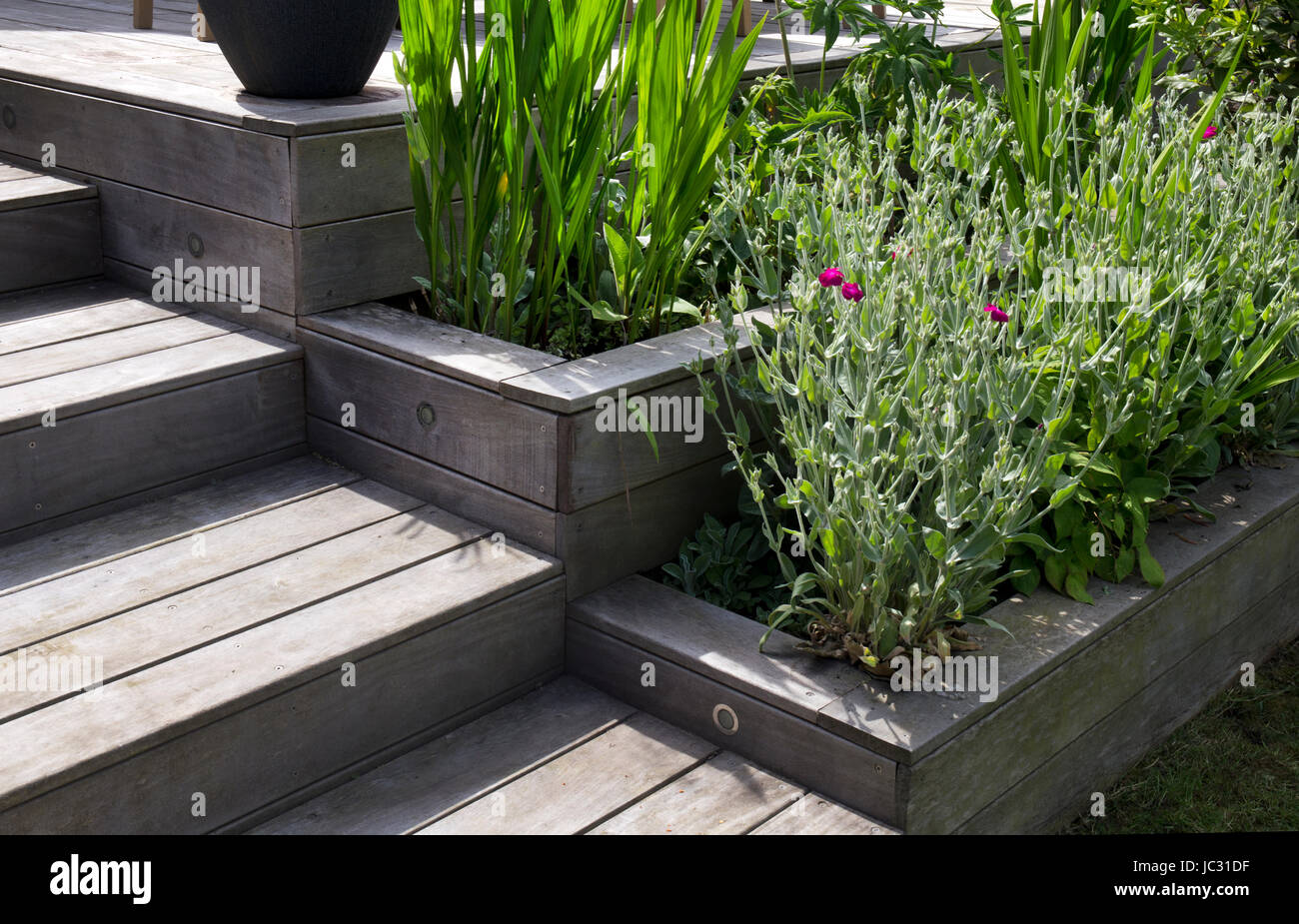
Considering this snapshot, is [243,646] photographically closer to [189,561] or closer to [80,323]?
[189,561]

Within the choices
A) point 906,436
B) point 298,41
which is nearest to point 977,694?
point 906,436

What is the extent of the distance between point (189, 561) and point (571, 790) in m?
0.75

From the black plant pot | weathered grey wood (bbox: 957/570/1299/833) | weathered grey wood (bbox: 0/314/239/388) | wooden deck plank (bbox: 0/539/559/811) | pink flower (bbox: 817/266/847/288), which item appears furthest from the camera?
the black plant pot

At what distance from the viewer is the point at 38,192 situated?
2.87 meters

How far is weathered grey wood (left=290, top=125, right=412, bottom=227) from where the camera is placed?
250 centimetres

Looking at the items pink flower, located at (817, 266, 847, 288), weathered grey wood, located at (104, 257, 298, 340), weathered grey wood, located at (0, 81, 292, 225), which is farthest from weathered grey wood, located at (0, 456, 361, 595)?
pink flower, located at (817, 266, 847, 288)

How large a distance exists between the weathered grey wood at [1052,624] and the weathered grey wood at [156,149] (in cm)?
141

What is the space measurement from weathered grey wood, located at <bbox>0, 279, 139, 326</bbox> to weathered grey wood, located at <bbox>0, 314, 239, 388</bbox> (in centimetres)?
20

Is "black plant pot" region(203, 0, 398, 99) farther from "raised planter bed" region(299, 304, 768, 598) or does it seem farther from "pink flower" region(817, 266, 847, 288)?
"pink flower" region(817, 266, 847, 288)

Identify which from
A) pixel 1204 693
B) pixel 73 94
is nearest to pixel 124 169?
pixel 73 94

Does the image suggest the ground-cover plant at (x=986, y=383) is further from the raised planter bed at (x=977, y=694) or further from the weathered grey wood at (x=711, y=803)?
the weathered grey wood at (x=711, y=803)
